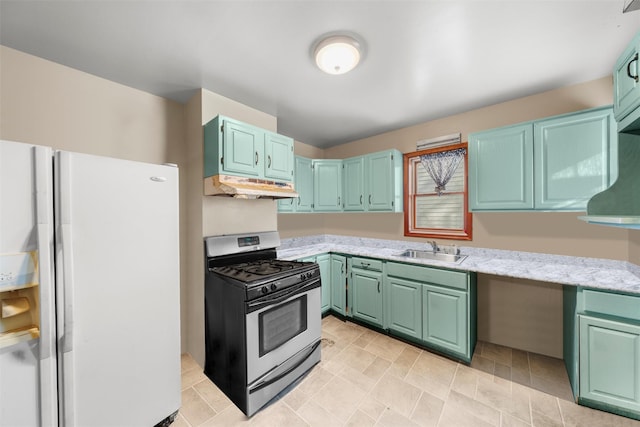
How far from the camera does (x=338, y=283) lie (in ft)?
10.3

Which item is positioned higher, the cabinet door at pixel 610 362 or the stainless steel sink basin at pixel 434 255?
the stainless steel sink basin at pixel 434 255

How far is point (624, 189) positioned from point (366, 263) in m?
2.12

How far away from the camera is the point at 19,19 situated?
55.9 inches

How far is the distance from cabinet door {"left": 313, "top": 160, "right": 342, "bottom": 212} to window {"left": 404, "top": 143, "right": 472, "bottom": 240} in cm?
93

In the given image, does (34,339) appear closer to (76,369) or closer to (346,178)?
(76,369)

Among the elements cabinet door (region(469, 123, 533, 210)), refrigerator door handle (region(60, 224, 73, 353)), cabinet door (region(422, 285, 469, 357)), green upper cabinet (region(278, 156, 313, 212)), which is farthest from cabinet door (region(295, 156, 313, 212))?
refrigerator door handle (region(60, 224, 73, 353))

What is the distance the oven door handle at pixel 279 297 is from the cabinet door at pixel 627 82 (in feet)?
7.86

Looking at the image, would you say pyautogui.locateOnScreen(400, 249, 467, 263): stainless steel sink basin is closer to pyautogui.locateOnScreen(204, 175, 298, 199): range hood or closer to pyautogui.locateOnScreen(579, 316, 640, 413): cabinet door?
pyautogui.locateOnScreen(579, 316, 640, 413): cabinet door

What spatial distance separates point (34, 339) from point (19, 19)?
1.81 m

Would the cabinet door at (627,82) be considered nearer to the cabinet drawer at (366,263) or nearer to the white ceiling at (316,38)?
the white ceiling at (316,38)

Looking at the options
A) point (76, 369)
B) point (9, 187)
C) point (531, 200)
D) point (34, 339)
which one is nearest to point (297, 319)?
point (76, 369)

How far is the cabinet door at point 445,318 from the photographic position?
2.21 m

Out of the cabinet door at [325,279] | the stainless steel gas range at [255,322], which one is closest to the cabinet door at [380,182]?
the cabinet door at [325,279]

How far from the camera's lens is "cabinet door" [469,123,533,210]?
2145 mm
